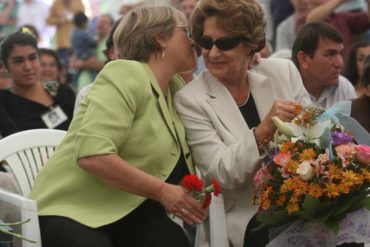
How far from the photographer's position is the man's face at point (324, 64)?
5.16 meters

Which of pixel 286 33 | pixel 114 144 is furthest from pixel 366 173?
pixel 286 33

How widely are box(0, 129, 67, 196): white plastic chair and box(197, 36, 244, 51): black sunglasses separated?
3.23ft

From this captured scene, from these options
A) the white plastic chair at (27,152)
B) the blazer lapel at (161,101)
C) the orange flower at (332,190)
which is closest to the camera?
the orange flower at (332,190)

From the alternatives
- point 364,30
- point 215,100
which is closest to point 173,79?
point 215,100

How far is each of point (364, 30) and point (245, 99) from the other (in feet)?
11.7

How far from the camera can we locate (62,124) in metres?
5.66

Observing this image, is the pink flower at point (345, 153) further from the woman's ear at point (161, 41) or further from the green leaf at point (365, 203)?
the woman's ear at point (161, 41)

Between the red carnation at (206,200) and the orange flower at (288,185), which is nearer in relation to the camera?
the orange flower at (288,185)

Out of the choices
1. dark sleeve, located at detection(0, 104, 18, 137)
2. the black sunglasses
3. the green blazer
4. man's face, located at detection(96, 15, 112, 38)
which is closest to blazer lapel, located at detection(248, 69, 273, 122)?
the black sunglasses

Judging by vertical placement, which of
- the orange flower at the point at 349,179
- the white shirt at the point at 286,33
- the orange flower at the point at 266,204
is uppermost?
the orange flower at the point at 349,179

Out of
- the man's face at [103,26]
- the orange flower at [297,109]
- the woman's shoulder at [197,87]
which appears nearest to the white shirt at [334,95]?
the woman's shoulder at [197,87]

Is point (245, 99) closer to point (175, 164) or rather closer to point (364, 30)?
point (175, 164)

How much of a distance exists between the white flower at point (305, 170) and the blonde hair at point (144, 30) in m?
0.79

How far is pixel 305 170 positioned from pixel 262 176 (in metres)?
0.20
